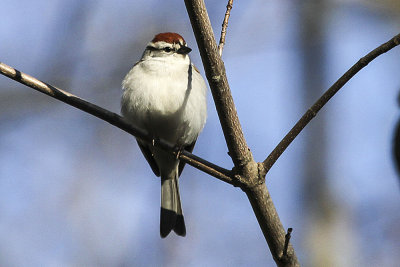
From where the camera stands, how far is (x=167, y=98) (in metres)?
3.96

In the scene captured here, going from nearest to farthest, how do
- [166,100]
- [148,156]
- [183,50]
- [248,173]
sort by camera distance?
[248,173]
[166,100]
[183,50]
[148,156]

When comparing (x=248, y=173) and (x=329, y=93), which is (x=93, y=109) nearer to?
(x=248, y=173)

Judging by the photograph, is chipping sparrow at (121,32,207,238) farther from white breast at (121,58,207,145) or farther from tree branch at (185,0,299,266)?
tree branch at (185,0,299,266)

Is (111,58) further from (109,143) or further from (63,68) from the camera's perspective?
(109,143)

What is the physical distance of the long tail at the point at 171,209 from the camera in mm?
4266

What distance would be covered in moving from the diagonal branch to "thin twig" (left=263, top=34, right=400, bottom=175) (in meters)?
0.14

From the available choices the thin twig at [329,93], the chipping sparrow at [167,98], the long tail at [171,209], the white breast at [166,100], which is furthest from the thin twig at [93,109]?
the long tail at [171,209]

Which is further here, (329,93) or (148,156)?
(148,156)

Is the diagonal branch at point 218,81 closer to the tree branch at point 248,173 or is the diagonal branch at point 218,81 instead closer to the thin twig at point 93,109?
the tree branch at point 248,173

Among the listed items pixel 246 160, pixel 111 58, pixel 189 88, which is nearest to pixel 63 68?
pixel 111 58

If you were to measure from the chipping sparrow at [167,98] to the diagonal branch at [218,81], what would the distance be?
110cm

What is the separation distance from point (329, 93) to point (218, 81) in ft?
1.76

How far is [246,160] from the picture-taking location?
2670mm

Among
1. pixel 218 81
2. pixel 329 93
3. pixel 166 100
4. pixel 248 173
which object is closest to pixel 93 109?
pixel 218 81
